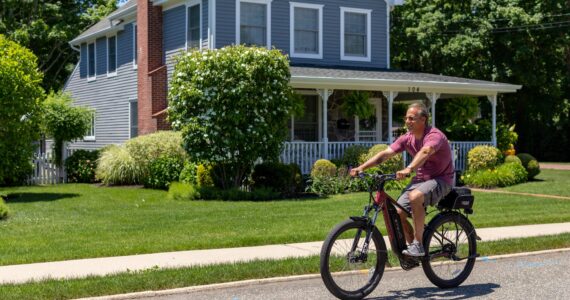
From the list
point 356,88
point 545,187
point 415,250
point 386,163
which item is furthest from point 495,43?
point 415,250

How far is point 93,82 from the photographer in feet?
104

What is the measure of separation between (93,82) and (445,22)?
16468mm

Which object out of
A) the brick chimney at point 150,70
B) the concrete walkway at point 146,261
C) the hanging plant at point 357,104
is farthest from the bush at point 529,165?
the concrete walkway at point 146,261

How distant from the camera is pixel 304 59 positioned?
24.7 m

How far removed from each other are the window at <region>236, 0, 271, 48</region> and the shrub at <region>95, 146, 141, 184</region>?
4981mm

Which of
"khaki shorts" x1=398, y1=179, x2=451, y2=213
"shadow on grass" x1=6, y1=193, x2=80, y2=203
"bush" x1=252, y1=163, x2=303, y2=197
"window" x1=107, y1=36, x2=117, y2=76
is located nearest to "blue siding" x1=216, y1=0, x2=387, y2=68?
"bush" x1=252, y1=163, x2=303, y2=197

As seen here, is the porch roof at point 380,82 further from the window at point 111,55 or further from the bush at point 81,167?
the window at point 111,55

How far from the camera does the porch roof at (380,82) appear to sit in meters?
20.9

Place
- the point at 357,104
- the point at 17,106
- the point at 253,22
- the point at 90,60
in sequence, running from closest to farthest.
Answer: the point at 17,106 → the point at 357,104 → the point at 253,22 → the point at 90,60

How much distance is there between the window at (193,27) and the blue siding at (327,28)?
1.07 m

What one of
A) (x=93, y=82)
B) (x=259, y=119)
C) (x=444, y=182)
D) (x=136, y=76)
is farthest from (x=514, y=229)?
(x=93, y=82)

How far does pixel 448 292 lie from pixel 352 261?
1.26 meters

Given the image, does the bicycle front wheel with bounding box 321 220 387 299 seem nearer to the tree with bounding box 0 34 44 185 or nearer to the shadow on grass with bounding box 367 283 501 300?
the shadow on grass with bounding box 367 283 501 300

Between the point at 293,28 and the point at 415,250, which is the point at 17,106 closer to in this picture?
the point at 293,28
